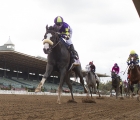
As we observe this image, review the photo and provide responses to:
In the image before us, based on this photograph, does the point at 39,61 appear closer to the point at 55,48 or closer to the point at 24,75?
the point at 24,75

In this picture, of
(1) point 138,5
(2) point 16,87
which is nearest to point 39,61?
(2) point 16,87

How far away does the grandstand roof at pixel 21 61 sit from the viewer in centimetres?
4112

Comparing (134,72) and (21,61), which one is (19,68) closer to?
(21,61)

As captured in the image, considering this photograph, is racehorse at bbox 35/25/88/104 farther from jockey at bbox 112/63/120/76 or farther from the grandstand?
the grandstand

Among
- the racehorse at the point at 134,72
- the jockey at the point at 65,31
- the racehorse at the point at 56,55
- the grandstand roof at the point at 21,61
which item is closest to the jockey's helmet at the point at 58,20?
the jockey at the point at 65,31

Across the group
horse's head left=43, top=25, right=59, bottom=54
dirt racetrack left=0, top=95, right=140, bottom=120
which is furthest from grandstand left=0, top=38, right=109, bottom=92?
dirt racetrack left=0, top=95, right=140, bottom=120

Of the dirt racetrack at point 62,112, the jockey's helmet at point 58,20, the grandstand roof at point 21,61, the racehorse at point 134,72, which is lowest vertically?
the dirt racetrack at point 62,112

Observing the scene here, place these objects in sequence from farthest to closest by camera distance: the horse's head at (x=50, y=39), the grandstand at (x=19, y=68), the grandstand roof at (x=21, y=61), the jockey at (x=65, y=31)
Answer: the grandstand roof at (x=21, y=61) → the grandstand at (x=19, y=68) → the jockey at (x=65, y=31) → the horse's head at (x=50, y=39)

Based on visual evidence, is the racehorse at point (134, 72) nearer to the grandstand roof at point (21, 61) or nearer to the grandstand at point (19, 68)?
the grandstand at point (19, 68)

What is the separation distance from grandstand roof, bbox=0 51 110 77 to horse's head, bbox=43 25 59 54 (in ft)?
95.6

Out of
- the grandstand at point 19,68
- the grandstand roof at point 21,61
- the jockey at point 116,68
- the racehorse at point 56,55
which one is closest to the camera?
the racehorse at point 56,55

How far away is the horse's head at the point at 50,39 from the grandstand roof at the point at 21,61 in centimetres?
2913

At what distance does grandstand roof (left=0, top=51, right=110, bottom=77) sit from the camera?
4112 centimetres

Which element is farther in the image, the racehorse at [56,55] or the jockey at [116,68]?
the jockey at [116,68]
